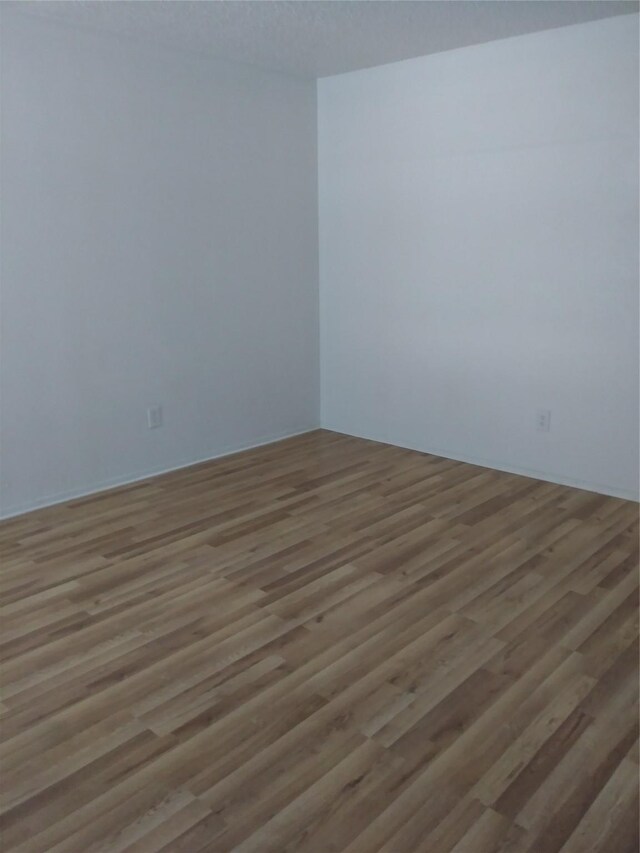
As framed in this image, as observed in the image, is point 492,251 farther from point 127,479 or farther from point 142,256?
point 127,479

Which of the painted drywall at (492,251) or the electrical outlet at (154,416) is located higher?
the painted drywall at (492,251)

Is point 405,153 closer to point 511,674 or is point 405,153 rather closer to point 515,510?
point 515,510

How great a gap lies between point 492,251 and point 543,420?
1.00 metres

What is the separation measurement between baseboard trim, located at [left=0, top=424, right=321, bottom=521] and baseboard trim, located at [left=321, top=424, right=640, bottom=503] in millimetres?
690

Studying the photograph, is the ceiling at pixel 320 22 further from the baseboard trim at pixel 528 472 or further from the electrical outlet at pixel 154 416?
the baseboard trim at pixel 528 472

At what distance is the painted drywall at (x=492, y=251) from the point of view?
3.79m

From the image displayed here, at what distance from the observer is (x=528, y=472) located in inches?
170

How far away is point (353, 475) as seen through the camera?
4.39m

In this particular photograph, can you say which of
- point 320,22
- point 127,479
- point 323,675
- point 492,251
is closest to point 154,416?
point 127,479

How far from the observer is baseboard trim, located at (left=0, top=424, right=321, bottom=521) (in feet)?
12.7

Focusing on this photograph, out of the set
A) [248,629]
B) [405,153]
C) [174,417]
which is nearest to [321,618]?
[248,629]

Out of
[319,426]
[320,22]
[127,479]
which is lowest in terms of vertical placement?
[127,479]

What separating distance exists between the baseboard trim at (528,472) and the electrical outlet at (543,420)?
246mm

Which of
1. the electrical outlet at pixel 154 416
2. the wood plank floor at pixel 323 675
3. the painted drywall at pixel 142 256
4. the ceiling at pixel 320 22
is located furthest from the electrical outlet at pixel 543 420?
the electrical outlet at pixel 154 416
